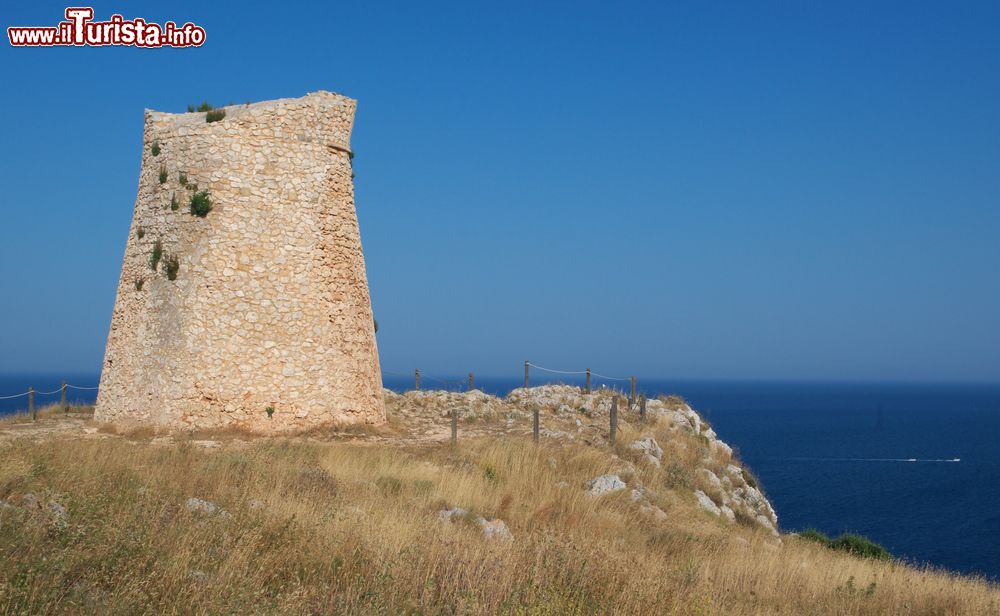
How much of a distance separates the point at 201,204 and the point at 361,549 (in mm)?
11258

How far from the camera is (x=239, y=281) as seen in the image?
15.9 metres

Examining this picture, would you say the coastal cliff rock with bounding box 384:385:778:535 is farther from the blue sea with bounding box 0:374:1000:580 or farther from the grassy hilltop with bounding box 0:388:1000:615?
the blue sea with bounding box 0:374:1000:580

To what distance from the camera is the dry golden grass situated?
5.33 metres

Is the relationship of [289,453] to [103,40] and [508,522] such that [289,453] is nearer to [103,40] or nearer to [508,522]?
[508,522]

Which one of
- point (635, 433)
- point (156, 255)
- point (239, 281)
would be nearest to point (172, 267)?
point (156, 255)

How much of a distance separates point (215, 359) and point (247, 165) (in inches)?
167

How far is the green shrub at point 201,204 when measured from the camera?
15.8 metres

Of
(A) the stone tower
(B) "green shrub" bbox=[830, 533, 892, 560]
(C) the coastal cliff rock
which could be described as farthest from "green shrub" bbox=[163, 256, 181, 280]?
(B) "green shrub" bbox=[830, 533, 892, 560]

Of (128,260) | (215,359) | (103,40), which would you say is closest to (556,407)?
(215,359)

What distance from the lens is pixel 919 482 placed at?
52.2 meters

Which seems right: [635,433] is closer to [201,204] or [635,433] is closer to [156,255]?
[201,204]

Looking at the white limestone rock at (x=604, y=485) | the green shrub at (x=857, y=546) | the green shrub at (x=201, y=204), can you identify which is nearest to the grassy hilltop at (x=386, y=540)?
the white limestone rock at (x=604, y=485)

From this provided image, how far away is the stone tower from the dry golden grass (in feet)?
10.2

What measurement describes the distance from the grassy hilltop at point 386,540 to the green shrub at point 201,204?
4693 millimetres
